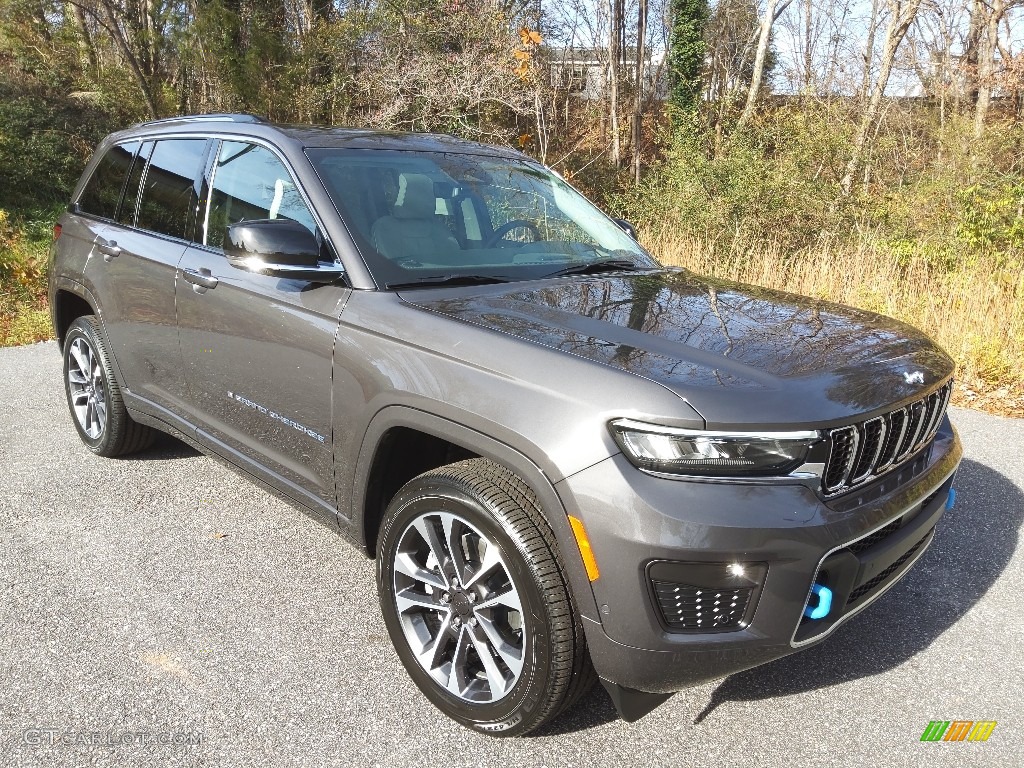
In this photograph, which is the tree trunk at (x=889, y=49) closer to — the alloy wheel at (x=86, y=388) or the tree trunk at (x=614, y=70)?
the tree trunk at (x=614, y=70)

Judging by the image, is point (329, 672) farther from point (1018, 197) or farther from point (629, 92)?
point (629, 92)

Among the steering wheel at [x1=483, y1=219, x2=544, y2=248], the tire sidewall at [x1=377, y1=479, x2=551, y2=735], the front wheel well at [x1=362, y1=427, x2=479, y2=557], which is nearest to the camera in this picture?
the tire sidewall at [x1=377, y1=479, x2=551, y2=735]

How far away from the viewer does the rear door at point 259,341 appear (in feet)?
9.29

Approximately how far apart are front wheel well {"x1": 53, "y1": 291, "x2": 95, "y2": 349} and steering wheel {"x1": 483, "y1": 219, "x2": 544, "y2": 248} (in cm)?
273


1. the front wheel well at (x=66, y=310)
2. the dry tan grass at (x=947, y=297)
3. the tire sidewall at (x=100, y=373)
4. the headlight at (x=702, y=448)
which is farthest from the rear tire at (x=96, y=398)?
the dry tan grass at (x=947, y=297)

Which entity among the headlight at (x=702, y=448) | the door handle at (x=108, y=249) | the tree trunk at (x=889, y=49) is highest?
the tree trunk at (x=889, y=49)

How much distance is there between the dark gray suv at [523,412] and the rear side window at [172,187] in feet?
0.07

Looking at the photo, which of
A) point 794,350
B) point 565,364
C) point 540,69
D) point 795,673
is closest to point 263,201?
point 565,364

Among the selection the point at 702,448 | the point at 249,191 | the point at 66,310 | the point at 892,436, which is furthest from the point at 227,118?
the point at 892,436

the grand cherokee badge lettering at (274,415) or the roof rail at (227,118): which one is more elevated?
the roof rail at (227,118)

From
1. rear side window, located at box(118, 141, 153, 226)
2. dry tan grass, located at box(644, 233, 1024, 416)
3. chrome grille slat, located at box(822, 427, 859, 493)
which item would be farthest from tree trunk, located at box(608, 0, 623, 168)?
chrome grille slat, located at box(822, 427, 859, 493)

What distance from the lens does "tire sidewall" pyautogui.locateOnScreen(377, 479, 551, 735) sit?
216 cm

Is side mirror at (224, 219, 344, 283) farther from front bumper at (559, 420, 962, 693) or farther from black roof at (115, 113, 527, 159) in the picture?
front bumper at (559, 420, 962, 693)

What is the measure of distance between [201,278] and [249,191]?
42 centimetres
